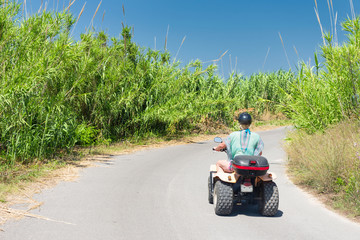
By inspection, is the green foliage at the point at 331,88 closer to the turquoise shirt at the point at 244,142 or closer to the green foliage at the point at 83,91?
the green foliage at the point at 83,91

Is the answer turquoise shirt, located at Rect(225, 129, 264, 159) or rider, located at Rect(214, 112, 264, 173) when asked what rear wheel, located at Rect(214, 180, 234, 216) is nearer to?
rider, located at Rect(214, 112, 264, 173)

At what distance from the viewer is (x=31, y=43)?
31.1ft

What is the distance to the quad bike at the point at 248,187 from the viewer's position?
567cm

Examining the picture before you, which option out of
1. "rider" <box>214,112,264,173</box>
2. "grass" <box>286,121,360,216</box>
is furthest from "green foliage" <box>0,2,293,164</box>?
"rider" <box>214,112,264,173</box>

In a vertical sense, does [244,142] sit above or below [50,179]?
above

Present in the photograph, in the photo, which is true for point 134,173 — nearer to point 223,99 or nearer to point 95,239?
point 95,239

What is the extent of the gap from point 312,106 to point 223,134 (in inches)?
374

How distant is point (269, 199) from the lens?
19.5ft

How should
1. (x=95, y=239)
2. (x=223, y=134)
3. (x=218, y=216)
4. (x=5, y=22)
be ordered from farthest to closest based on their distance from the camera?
1. (x=223, y=134)
2. (x=5, y=22)
3. (x=218, y=216)
4. (x=95, y=239)

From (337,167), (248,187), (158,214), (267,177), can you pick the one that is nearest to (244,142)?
(267,177)

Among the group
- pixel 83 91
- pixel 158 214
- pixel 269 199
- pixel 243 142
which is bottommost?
pixel 158 214

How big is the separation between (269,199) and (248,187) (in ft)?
1.36

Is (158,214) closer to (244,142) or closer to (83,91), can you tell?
(244,142)

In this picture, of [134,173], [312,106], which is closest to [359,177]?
[312,106]
